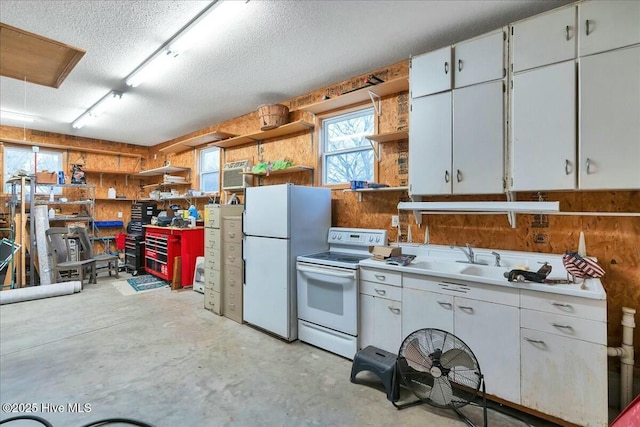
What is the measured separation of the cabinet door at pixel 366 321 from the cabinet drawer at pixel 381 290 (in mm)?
52

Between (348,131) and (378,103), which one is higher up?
(378,103)

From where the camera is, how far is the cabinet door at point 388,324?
242 cm

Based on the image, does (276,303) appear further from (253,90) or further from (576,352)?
(253,90)

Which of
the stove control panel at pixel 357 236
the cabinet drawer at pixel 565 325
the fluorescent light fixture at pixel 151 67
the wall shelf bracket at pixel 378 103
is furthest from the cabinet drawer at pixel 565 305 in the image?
the fluorescent light fixture at pixel 151 67

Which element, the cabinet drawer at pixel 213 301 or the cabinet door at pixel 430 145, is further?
the cabinet drawer at pixel 213 301

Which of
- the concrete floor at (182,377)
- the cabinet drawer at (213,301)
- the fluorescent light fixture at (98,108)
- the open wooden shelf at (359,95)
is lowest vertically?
the concrete floor at (182,377)

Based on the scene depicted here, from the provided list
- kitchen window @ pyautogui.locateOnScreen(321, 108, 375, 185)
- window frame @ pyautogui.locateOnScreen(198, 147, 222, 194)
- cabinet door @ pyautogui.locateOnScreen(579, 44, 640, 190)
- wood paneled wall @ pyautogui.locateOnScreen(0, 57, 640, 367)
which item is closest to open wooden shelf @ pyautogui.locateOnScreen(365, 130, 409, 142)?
wood paneled wall @ pyautogui.locateOnScreen(0, 57, 640, 367)

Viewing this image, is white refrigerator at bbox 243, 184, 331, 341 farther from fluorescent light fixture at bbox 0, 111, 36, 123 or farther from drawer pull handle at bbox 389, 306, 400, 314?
fluorescent light fixture at bbox 0, 111, 36, 123

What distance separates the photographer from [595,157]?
1.94 metres

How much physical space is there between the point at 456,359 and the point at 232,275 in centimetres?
271

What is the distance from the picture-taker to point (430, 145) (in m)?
2.60

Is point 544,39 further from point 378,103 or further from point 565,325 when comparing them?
point 565,325

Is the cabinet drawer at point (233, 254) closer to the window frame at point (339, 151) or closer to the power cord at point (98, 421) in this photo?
the window frame at point (339, 151)

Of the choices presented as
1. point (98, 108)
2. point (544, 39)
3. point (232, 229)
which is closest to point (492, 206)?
point (544, 39)
